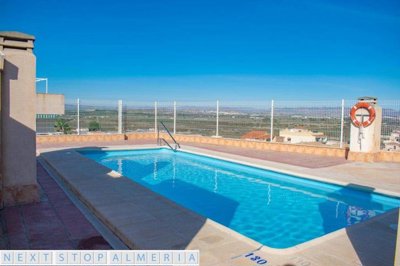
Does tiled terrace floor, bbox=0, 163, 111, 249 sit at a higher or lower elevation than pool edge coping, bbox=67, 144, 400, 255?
lower

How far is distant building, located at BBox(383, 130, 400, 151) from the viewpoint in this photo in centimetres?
1029

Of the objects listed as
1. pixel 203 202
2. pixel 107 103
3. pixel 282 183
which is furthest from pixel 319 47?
pixel 203 202

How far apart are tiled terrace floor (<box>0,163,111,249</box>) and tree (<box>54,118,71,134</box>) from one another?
10.3 meters

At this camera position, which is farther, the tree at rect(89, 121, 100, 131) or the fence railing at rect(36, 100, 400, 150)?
the tree at rect(89, 121, 100, 131)

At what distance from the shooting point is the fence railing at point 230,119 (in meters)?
11.2

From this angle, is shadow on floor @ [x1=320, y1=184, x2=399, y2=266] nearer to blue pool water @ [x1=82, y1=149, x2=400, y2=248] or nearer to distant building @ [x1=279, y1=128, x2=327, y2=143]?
blue pool water @ [x1=82, y1=149, x2=400, y2=248]

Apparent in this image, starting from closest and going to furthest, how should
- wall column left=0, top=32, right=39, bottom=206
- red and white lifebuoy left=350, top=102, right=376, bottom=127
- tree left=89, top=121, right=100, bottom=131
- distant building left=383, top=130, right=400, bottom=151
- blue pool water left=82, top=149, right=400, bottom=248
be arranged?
wall column left=0, top=32, right=39, bottom=206, blue pool water left=82, top=149, right=400, bottom=248, red and white lifebuoy left=350, top=102, right=376, bottom=127, distant building left=383, top=130, right=400, bottom=151, tree left=89, top=121, right=100, bottom=131

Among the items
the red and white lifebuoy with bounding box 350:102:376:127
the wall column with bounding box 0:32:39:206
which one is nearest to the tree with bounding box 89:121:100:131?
the wall column with bounding box 0:32:39:206

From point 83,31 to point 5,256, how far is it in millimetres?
26440

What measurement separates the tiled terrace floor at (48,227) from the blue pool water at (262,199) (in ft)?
7.62

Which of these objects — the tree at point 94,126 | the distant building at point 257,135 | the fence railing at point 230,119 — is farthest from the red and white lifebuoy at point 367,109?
the tree at point 94,126

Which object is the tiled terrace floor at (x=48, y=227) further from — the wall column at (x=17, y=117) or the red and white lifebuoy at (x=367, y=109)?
the red and white lifebuoy at (x=367, y=109)

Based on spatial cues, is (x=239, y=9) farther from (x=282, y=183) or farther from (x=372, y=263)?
(x=372, y=263)

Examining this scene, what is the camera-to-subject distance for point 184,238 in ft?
12.2
